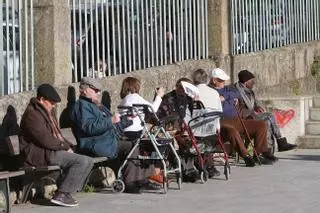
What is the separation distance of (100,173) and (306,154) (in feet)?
15.2

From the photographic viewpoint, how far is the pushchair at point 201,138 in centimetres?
1034

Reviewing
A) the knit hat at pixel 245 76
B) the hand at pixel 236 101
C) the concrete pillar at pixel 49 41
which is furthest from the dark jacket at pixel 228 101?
the concrete pillar at pixel 49 41

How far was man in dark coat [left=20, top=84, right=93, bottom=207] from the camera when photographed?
27.9ft

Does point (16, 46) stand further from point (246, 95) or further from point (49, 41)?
point (246, 95)

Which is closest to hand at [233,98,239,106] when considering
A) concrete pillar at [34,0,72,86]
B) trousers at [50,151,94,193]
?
concrete pillar at [34,0,72,86]

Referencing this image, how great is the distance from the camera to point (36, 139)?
847cm

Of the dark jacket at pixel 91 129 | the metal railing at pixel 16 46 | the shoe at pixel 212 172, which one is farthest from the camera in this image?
the shoe at pixel 212 172

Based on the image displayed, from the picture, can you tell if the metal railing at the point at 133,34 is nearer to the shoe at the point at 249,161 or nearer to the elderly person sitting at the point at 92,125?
the elderly person sitting at the point at 92,125

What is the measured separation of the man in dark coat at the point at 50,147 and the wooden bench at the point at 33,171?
9 centimetres

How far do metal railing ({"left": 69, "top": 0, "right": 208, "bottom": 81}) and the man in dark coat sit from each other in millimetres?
2308

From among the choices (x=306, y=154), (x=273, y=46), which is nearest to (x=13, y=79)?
(x=306, y=154)

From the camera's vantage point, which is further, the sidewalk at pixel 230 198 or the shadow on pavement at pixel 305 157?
the shadow on pavement at pixel 305 157

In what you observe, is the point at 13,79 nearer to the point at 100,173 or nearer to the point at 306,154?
the point at 100,173

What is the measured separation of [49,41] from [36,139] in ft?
7.17
